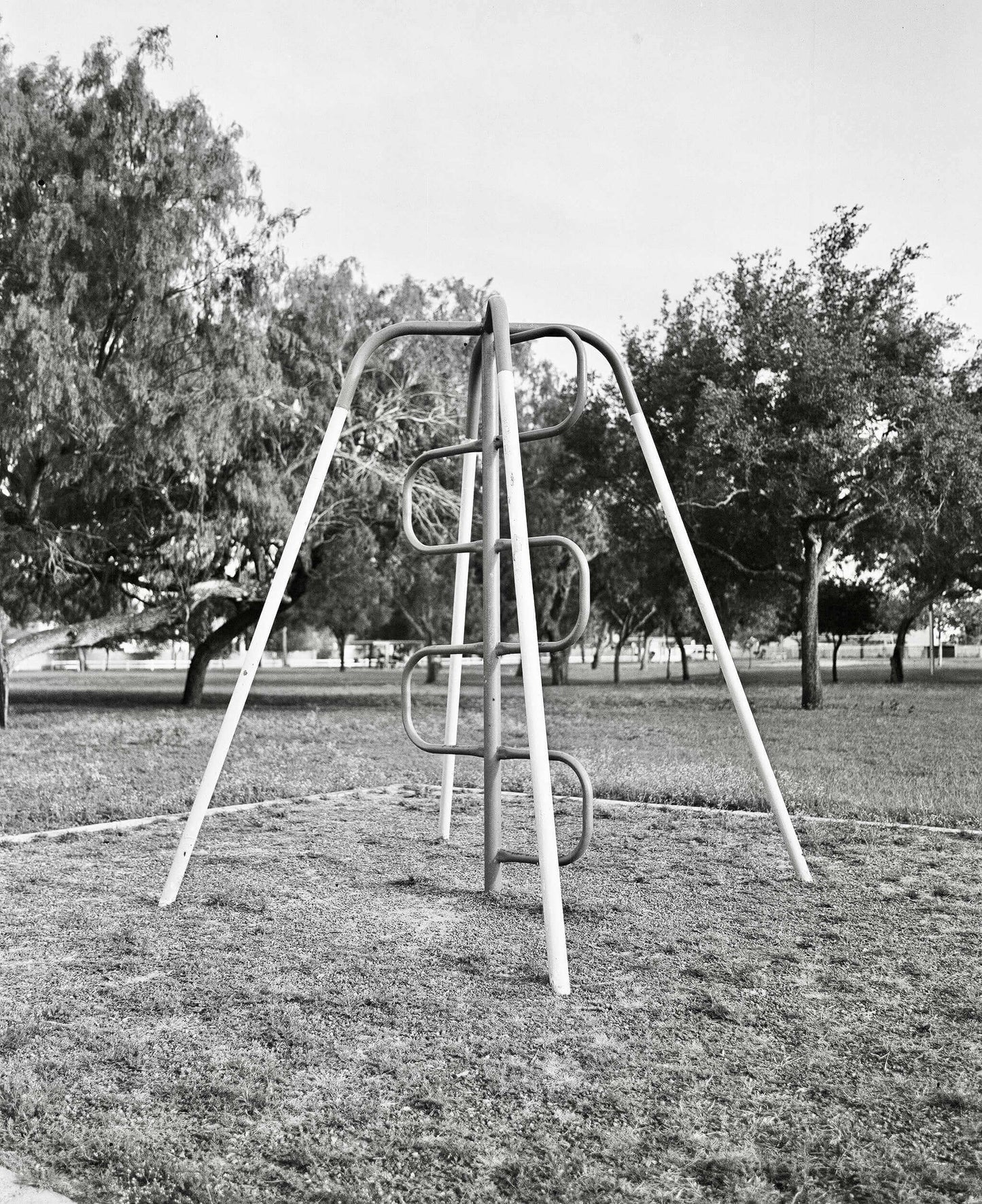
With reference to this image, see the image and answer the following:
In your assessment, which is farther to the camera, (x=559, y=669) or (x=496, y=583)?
(x=559, y=669)

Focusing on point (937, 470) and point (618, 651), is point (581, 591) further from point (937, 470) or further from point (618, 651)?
point (618, 651)

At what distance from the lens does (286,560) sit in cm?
480

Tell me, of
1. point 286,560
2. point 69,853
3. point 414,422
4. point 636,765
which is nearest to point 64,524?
point 414,422

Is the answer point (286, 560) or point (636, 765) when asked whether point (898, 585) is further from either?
point (286, 560)

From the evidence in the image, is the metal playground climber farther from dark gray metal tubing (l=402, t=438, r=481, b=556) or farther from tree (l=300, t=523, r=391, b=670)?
tree (l=300, t=523, r=391, b=670)

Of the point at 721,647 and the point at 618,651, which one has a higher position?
the point at 721,647

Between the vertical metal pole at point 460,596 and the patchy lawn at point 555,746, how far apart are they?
93.6 inches

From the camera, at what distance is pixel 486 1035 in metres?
3.15

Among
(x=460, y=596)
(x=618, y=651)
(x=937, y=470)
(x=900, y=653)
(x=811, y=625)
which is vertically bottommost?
(x=618, y=651)

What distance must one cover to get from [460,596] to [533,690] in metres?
2.10

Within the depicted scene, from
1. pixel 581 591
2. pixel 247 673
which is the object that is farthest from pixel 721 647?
pixel 247 673

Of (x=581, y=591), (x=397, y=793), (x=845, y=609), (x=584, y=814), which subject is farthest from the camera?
(x=845, y=609)

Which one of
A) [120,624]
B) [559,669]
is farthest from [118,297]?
[559,669]

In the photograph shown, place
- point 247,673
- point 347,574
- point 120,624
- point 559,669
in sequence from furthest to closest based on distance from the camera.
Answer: point 559,669, point 347,574, point 120,624, point 247,673
